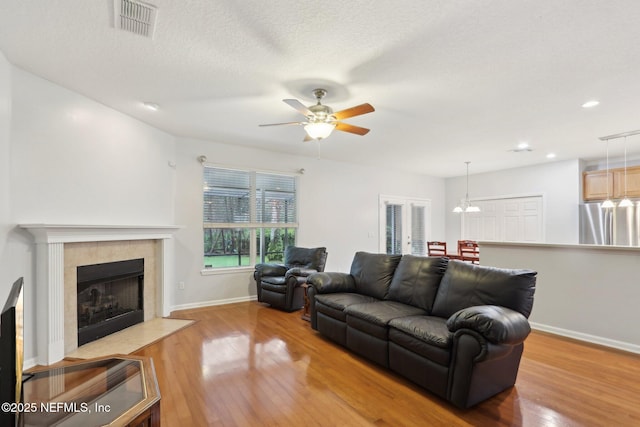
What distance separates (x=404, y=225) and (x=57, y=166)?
6.91 m

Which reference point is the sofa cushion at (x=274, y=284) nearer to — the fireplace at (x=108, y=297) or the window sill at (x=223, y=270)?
the window sill at (x=223, y=270)

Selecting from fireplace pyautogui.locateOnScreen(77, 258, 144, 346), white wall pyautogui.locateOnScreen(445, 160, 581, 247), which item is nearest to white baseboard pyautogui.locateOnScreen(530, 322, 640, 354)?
white wall pyautogui.locateOnScreen(445, 160, 581, 247)

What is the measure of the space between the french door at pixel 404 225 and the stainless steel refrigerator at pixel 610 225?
3.29 meters

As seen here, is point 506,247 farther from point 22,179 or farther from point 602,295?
point 22,179

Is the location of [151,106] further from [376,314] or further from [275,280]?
[376,314]

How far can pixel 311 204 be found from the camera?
6094mm

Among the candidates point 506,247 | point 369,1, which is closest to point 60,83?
point 369,1

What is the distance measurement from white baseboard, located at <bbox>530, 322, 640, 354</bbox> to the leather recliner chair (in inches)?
124

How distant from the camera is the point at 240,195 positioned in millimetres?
5371

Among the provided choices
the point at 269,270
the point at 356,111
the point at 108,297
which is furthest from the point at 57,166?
the point at 356,111

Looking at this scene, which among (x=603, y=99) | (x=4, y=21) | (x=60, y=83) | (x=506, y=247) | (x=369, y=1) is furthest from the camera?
(x=506, y=247)

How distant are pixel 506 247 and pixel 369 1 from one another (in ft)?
12.2

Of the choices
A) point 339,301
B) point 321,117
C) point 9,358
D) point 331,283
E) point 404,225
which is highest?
point 321,117

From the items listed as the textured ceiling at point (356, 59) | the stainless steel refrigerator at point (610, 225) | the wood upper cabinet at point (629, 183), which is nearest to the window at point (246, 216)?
the textured ceiling at point (356, 59)
